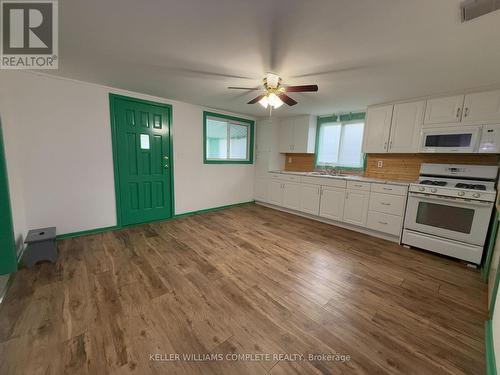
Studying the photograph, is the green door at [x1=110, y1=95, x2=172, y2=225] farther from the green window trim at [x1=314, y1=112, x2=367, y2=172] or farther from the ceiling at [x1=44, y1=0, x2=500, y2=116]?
the green window trim at [x1=314, y1=112, x2=367, y2=172]

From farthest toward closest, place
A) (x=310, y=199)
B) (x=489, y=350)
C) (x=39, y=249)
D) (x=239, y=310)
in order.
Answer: (x=310, y=199), (x=39, y=249), (x=239, y=310), (x=489, y=350)

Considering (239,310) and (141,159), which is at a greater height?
(141,159)

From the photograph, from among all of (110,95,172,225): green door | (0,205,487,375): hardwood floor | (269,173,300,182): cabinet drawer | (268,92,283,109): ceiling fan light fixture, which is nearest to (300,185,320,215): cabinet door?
(269,173,300,182): cabinet drawer

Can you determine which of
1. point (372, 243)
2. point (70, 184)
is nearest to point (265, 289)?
point (372, 243)

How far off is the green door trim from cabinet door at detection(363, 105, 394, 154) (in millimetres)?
4870

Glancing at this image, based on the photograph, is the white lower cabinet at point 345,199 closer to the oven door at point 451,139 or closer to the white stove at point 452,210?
the white stove at point 452,210

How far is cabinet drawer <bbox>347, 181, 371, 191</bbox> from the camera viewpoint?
3.41 meters

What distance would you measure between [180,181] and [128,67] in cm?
215

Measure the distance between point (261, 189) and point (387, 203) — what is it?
2.84 meters

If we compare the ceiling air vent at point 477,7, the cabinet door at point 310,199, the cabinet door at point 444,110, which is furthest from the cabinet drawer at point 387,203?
the ceiling air vent at point 477,7

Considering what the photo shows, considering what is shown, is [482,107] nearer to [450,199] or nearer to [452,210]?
[450,199]

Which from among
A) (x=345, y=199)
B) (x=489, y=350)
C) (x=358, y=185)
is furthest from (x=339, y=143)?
(x=489, y=350)

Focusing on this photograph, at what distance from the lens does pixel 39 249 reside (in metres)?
2.25

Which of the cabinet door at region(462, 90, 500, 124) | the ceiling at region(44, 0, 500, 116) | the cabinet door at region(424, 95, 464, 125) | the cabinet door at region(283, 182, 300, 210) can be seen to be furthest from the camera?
the cabinet door at region(283, 182, 300, 210)
